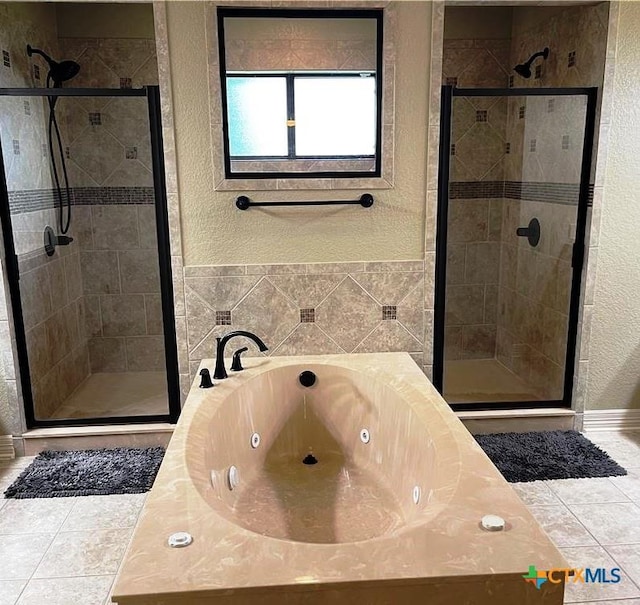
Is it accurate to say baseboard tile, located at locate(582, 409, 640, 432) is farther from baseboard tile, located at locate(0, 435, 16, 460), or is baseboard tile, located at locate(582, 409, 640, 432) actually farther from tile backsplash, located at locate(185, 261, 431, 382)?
baseboard tile, located at locate(0, 435, 16, 460)

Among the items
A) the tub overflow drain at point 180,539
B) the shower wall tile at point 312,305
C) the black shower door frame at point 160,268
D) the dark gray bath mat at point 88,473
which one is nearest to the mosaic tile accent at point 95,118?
the black shower door frame at point 160,268

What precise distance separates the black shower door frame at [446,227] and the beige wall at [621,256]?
94 millimetres

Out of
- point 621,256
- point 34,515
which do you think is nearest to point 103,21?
point 34,515

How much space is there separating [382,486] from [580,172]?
1.91m

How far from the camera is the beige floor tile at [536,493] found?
104 inches

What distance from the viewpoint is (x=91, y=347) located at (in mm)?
4215

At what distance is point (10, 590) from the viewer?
6.98 ft

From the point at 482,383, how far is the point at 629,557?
1676mm

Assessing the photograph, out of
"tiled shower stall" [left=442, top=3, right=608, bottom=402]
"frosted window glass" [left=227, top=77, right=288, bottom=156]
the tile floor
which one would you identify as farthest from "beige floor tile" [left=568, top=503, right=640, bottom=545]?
"frosted window glass" [left=227, top=77, right=288, bottom=156]

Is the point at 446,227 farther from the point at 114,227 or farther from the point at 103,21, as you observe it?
the point at 103,21

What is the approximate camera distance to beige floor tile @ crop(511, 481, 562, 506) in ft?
8.70

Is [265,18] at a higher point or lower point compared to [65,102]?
higher

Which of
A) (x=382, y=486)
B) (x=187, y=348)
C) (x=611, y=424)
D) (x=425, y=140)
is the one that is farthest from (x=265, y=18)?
(x=611, y=424)

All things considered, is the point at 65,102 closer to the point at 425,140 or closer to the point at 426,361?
the point at 425,140
